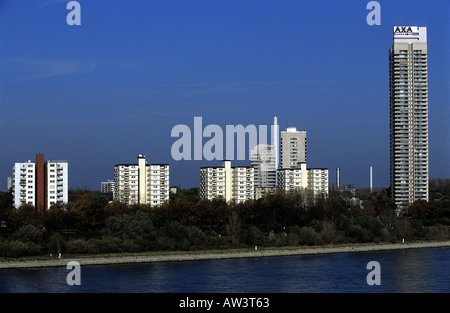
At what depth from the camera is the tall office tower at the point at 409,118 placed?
2503 centimetres

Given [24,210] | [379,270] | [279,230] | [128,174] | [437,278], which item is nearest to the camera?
[437,278]

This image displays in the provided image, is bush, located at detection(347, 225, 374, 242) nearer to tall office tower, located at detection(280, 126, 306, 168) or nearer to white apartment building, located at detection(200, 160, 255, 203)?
white apartment building, located at detection(200, 160, 255, 203)

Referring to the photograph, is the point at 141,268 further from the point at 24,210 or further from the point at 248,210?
the point at 248,210

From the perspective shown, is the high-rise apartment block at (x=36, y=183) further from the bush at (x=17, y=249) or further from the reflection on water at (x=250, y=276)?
the reflection on water at (x=250, y=276)

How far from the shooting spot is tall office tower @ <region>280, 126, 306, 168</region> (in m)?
34.4

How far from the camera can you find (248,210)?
1902cm

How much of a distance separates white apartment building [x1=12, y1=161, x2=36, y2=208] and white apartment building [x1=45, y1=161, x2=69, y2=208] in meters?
0.43

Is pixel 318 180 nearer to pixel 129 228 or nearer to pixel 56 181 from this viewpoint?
pixel 56 181

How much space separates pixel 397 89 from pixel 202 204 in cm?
1030

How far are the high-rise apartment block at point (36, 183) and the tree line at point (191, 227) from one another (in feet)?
2.17

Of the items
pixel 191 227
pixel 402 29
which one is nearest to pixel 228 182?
pixel 191 227

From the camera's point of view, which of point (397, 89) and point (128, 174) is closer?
point (128, 174)

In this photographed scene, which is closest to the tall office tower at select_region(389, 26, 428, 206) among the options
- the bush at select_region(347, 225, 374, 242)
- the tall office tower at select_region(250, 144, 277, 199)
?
the tall office tower at select_region(250, 144, 277, 199)
